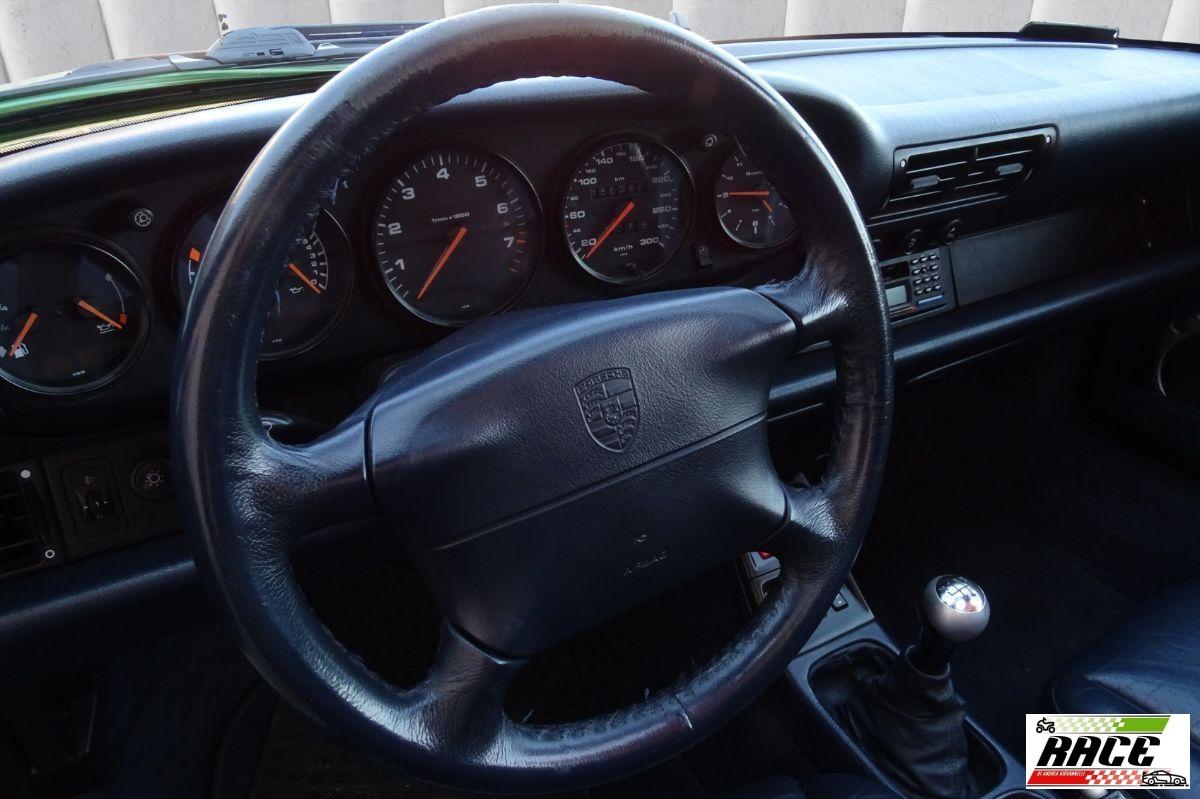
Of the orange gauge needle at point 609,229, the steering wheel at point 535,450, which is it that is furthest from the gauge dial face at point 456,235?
the steering wheel at point 535,450

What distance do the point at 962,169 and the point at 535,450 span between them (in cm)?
119

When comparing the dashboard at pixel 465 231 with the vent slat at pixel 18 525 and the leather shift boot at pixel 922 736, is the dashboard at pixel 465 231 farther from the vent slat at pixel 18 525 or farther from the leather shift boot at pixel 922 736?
the leather shift boot at pixel 922 736

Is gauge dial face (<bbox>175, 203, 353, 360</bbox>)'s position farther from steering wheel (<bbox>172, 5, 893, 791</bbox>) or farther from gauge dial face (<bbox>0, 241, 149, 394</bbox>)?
steering wheel (<bbox>172, 5, 893, 791</bbox>)

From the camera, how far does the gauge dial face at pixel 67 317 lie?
105 centimetres

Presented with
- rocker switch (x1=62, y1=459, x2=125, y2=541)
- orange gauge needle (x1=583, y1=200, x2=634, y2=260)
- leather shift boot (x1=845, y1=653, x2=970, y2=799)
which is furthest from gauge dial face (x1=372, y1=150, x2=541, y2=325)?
leather shift boot (x1=845, y1=653, x2=970, y2=799)

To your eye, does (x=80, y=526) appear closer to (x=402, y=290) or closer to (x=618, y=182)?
(x=402, y=290)

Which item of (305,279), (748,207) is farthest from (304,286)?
(748,207)

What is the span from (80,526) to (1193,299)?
95.6 inches

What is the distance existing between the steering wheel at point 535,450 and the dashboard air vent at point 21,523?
1.83ft

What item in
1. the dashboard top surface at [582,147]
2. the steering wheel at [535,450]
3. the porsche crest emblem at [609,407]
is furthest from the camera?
the dashboard top surface at [582,147]

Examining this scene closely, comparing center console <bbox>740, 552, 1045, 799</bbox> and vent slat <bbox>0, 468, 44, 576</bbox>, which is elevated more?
vent slat <bbox>0, 468, 44, 576</bbox>

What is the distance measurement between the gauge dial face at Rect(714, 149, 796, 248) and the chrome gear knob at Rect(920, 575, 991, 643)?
62 centimetres

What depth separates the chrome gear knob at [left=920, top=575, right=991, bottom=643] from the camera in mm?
1270

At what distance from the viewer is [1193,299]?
2217mm
